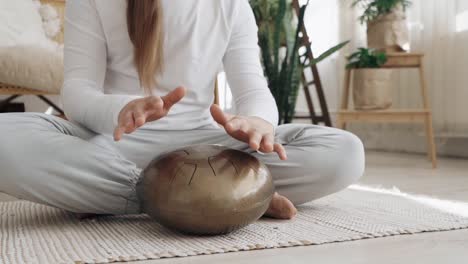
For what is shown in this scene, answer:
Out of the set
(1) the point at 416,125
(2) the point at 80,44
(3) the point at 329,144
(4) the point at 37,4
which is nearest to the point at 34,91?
(4) the point at 37,4

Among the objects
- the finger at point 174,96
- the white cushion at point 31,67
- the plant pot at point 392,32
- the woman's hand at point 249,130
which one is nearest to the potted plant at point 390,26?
the plant pot at point 392,32

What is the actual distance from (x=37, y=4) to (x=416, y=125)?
1821mm

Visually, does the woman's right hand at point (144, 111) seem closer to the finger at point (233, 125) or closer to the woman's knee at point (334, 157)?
the finger at point (233, 125)

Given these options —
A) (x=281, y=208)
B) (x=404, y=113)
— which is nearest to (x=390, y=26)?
(x=404, y=113)

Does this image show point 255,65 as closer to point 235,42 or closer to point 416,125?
point 235,42

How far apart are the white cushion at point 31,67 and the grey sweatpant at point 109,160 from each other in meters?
0.98

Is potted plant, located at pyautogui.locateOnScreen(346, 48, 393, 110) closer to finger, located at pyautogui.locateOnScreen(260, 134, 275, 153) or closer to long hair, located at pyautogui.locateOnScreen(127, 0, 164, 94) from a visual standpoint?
long hair, located at pyautogui.locateOnScreen(127, 0, 164, 94)

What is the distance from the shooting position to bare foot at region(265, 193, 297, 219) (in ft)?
3.36

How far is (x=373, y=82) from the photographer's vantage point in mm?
2414

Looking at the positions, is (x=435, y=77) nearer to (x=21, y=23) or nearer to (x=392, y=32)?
(x=392, y=32)

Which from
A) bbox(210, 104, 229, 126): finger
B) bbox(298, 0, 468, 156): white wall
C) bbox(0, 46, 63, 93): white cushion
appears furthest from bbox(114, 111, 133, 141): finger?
bbox(298, 0, 468, 156): white wall

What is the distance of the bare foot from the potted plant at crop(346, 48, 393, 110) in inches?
57.7

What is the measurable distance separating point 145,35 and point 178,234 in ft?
1.20

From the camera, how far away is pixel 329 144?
3.55ft
